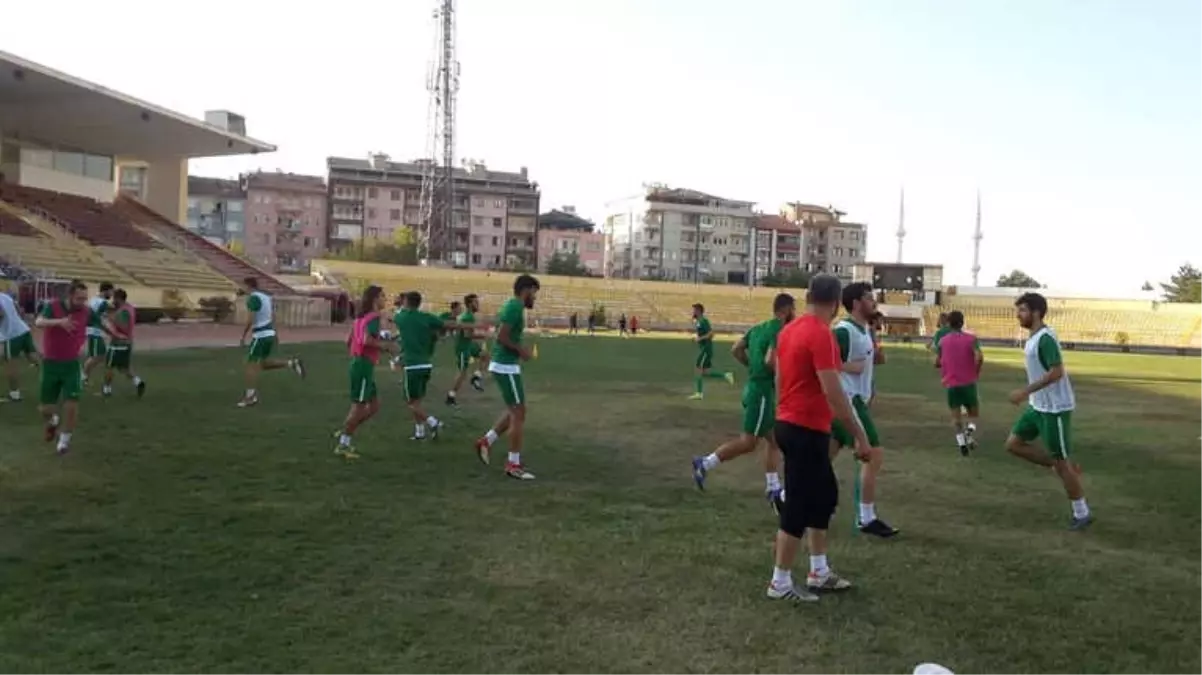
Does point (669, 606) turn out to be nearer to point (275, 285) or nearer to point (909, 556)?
point (909, 556)

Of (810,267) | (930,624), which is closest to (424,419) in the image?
(930,624)

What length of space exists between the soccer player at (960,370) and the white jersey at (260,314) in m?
9.62

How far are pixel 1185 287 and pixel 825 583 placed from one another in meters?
104

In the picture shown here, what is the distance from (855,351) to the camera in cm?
754

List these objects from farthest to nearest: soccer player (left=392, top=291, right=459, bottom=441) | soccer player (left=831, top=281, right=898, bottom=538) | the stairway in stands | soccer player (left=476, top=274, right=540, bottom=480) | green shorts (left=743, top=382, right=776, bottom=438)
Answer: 1. the stairway in stands
2. soccer player (left=392, top=291, right=459, bottom=441)
3. soccer player (left=476, top=274, right=540, bottom=480)
4. green shorts (left=743, top=382, right=776, bottom=438)
5. soccer player (left=831, top=281, right=898, bottom=538)

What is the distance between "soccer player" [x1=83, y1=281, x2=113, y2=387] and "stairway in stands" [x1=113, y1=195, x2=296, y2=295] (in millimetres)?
30088

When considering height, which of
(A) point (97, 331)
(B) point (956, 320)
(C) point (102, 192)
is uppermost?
(C) point (102, 192)

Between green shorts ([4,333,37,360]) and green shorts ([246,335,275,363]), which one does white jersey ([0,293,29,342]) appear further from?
green shorts ([246,335,275,363])

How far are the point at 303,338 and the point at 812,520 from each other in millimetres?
33041

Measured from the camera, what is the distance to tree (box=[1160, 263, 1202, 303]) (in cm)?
8706

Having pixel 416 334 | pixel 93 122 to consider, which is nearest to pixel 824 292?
pixel 416 334

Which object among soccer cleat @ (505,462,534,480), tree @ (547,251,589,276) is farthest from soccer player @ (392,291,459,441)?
tree @ (547,251,589,276)

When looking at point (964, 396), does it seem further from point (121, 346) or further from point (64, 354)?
point (121, 346)

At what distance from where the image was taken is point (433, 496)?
8.55 metres
